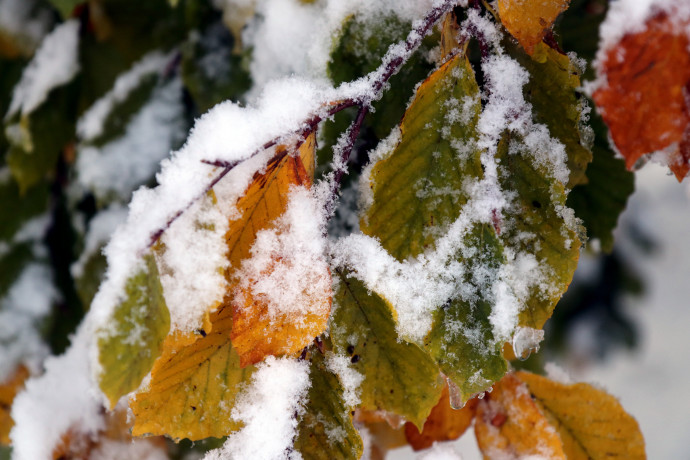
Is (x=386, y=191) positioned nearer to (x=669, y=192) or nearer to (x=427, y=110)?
(x=427, y=110)

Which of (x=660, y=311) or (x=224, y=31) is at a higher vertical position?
(x=660, y=311)

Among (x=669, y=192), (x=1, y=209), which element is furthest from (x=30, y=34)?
(x=669, y=192)

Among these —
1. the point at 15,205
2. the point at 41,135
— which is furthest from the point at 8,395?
the point at 41,135

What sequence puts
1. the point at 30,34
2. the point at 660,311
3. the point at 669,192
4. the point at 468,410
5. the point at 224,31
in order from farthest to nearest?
the point at 660,311, the point at 669,192, the point at 30,34, the point at 224,31, the point at 468,410

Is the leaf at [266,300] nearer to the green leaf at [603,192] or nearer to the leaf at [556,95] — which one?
the leaf at [556,95]

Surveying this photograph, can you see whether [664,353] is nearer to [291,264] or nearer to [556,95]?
[556,95]

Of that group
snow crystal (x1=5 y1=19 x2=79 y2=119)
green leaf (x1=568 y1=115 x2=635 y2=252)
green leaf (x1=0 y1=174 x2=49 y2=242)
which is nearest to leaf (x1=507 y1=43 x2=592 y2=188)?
green leaf (x1=568 y1=115 x2=635 y2=252)

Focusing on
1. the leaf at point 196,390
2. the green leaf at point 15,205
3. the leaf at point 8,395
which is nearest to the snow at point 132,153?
the green leaf at point 15,205
